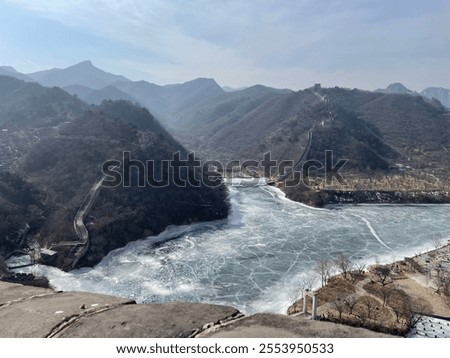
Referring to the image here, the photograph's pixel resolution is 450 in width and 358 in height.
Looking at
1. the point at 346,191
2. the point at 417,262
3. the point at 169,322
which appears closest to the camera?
the point at 169,322

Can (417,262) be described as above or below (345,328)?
below

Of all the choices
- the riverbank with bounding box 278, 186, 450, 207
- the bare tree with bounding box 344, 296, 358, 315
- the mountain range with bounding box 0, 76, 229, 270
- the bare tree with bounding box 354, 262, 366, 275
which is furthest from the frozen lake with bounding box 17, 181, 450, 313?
the bare tree with bounding box 344, 296, 358, 315

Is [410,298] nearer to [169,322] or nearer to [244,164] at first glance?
[169,322]

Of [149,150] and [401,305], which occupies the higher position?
[149,150]

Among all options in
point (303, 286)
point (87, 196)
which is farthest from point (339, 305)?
point (87, 196)

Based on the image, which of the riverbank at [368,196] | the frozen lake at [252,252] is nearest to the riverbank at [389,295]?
the frozen lake at [252,252]

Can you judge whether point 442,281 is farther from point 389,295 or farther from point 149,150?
point 149,150
